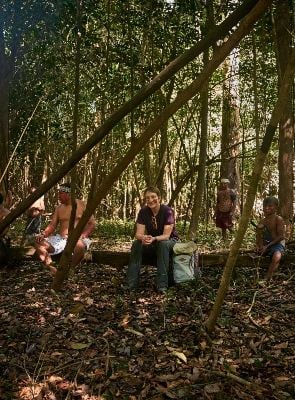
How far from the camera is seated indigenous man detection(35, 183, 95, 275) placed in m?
6.12

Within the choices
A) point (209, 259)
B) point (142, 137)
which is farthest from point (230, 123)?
point (142, 137)

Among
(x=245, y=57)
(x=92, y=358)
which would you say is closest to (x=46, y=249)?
(x=92, y=358)

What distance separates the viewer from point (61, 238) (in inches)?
250

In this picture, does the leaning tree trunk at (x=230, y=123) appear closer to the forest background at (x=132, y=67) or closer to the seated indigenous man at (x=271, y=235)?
the forest background at (x=132, y=67)

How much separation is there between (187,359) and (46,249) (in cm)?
301

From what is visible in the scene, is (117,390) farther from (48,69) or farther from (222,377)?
(48,69)

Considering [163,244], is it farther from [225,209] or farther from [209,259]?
[225,209]

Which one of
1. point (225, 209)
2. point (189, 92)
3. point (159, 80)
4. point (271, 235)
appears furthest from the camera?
point (225, 209)

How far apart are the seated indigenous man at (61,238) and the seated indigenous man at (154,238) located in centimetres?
80

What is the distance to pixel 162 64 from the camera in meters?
8.77

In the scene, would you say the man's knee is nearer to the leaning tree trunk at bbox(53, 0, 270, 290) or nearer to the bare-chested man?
the leaning tree trunk at bbox(53, 0, 270, 290)

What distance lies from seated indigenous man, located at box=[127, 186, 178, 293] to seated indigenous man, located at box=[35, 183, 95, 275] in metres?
0.80

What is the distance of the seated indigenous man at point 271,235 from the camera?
594cm

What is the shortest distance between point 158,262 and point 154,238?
289 millimetres
